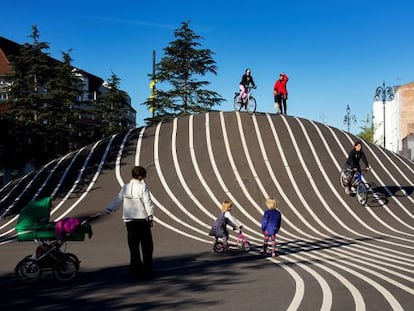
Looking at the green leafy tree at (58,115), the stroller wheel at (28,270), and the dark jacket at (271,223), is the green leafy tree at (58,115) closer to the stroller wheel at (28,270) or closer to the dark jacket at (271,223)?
the dark jacket at (271,223)

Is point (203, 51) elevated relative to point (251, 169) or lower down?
elevated

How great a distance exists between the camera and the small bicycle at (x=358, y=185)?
16.8 meters

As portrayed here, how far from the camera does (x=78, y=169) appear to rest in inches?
770

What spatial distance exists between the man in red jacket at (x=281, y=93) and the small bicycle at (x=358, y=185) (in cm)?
760

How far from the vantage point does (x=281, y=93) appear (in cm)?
2475

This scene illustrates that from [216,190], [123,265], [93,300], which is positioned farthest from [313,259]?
[216,190]

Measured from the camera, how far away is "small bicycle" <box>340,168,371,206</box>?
55.0 feet

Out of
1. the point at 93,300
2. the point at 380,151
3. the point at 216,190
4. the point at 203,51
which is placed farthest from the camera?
the point at 203,51

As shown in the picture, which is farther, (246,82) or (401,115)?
(401,115)

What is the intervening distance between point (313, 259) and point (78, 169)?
490 inches

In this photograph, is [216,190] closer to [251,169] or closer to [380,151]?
[251,169]

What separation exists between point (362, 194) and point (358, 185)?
0.43 m

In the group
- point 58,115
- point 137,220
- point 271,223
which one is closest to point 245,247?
point 271,223

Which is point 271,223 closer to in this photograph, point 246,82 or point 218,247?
point 218,247
